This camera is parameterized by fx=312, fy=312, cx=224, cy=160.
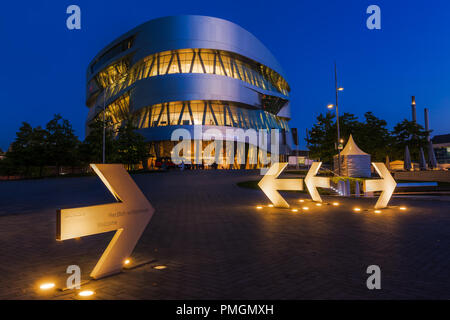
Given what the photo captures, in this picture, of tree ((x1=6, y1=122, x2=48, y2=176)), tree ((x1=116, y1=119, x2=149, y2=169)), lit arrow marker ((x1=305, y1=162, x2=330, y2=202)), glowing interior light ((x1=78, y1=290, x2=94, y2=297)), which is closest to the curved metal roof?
tree ((x1=116, y1=119, x2=149, y2=169))

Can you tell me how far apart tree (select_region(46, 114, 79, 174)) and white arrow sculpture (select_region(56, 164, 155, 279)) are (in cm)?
4293

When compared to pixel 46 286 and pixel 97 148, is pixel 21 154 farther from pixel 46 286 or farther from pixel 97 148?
pixel 46 286

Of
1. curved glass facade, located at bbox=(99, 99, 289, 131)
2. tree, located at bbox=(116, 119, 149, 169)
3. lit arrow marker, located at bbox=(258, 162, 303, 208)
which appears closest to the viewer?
lit arrow marker, located at bbox=(258, 162, 303, 208)

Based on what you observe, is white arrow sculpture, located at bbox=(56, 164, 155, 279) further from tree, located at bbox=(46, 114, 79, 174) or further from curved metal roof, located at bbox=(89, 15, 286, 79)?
curved metal roof, located at bbox=(89, 15, 286, 79)

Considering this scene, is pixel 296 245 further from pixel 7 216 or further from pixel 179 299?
pixel 7 216

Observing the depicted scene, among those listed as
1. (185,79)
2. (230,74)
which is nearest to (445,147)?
(230,74)

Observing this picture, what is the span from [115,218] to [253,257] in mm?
2346

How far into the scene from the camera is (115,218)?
4441mm

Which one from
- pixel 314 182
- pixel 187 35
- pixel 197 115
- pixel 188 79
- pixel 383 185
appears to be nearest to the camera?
pixel 383 185

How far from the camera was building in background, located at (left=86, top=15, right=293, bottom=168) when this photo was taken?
60.5m

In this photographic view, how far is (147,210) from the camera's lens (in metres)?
4.95

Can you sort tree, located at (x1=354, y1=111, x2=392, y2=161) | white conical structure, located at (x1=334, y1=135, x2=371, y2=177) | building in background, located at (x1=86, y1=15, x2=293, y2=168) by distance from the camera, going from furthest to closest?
1. building in background, located at (x1=86, y1=15, x2=293, y2=168)
2. tree, located at (x1=354, y1=111, x2=392, y2=161)
3. white conical structure, located at (x1=334, y1=135, x2=371, y2=177)

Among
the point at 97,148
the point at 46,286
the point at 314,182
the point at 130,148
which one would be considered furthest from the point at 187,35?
the point at 46,286

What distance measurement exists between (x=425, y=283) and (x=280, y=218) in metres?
5.40
